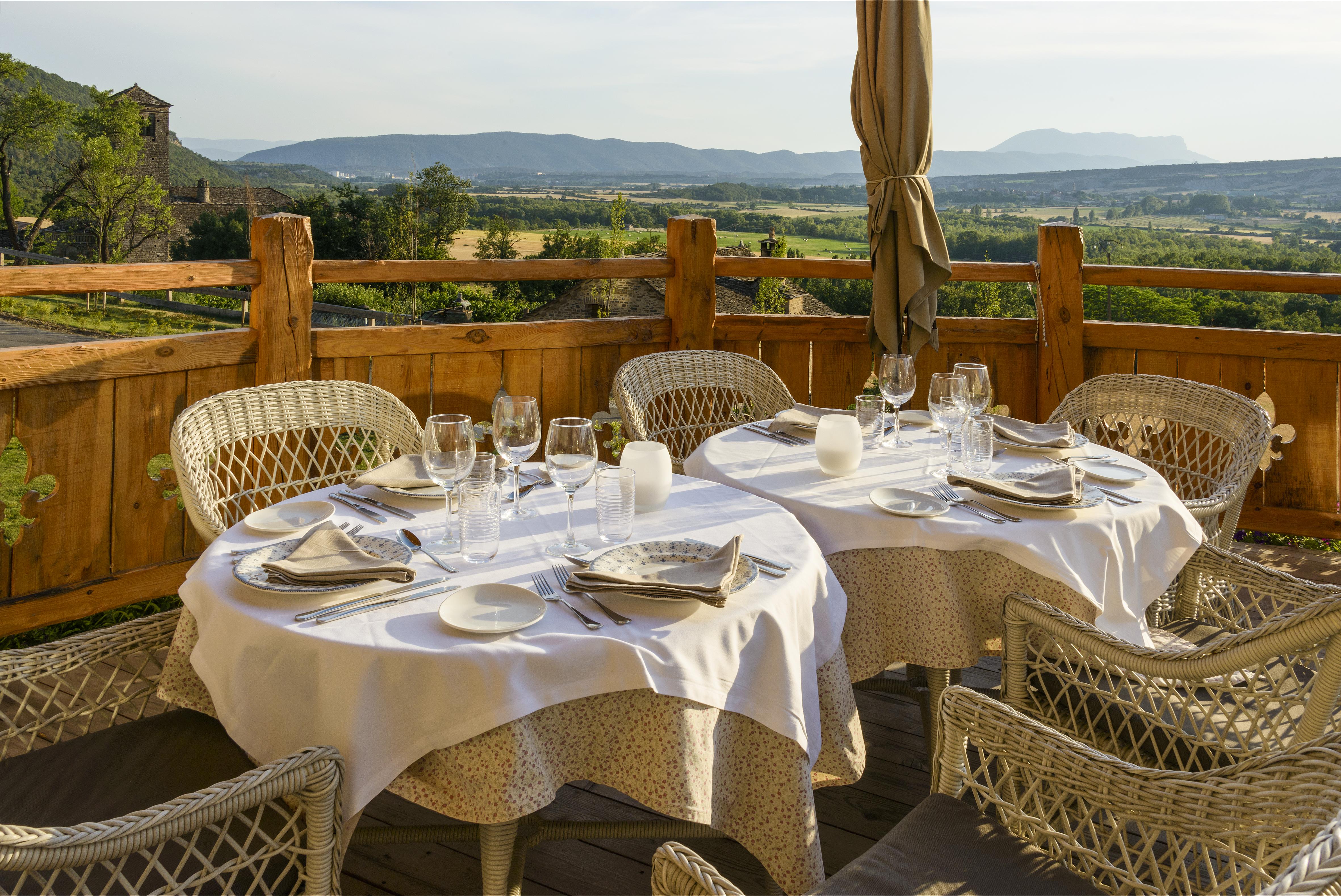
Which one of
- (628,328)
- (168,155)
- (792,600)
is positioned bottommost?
(792,600)

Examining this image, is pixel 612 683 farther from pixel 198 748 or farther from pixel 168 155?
pixel 168 155

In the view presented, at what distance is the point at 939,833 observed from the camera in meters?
1.20

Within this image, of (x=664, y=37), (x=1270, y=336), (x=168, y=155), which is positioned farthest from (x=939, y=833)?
(x=168, y=155)

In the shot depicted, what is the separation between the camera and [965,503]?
1.81m

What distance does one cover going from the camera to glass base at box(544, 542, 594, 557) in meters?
1.48

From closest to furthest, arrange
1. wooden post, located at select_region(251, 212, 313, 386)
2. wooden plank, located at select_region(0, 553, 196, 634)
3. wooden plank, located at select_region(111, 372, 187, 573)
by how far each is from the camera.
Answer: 1. wooden plank, located at select_region(0, 553, 196, 634)
2. wooden plank, located at select_region(111, 372, 187, 573)
3. wooden post, located at select_region(251, 212, 313, 386)

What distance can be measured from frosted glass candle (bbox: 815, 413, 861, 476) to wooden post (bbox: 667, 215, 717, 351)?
1701mm

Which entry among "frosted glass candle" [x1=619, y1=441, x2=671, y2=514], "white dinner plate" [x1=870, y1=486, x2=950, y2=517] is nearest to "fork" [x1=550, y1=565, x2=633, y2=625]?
"frosted glass candle" [x1=619, y1=441, x2=671, y2=514]

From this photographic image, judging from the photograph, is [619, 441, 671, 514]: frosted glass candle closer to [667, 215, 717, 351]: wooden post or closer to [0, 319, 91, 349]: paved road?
[667, 215, 717, 351]: wooden post

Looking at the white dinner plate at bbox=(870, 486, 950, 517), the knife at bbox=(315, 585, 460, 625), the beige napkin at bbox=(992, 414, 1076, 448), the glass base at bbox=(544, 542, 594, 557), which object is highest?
the beige napkin at bbox=(992, 414, 1076, 448)

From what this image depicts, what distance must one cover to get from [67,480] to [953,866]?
266 cm

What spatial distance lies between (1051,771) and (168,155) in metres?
55.3

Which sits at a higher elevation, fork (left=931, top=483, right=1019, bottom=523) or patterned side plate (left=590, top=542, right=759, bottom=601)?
fork (left=931, top=483, right=1019, bottom=523)

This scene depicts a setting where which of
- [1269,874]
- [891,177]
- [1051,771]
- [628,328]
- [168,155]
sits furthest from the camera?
[168,155]
